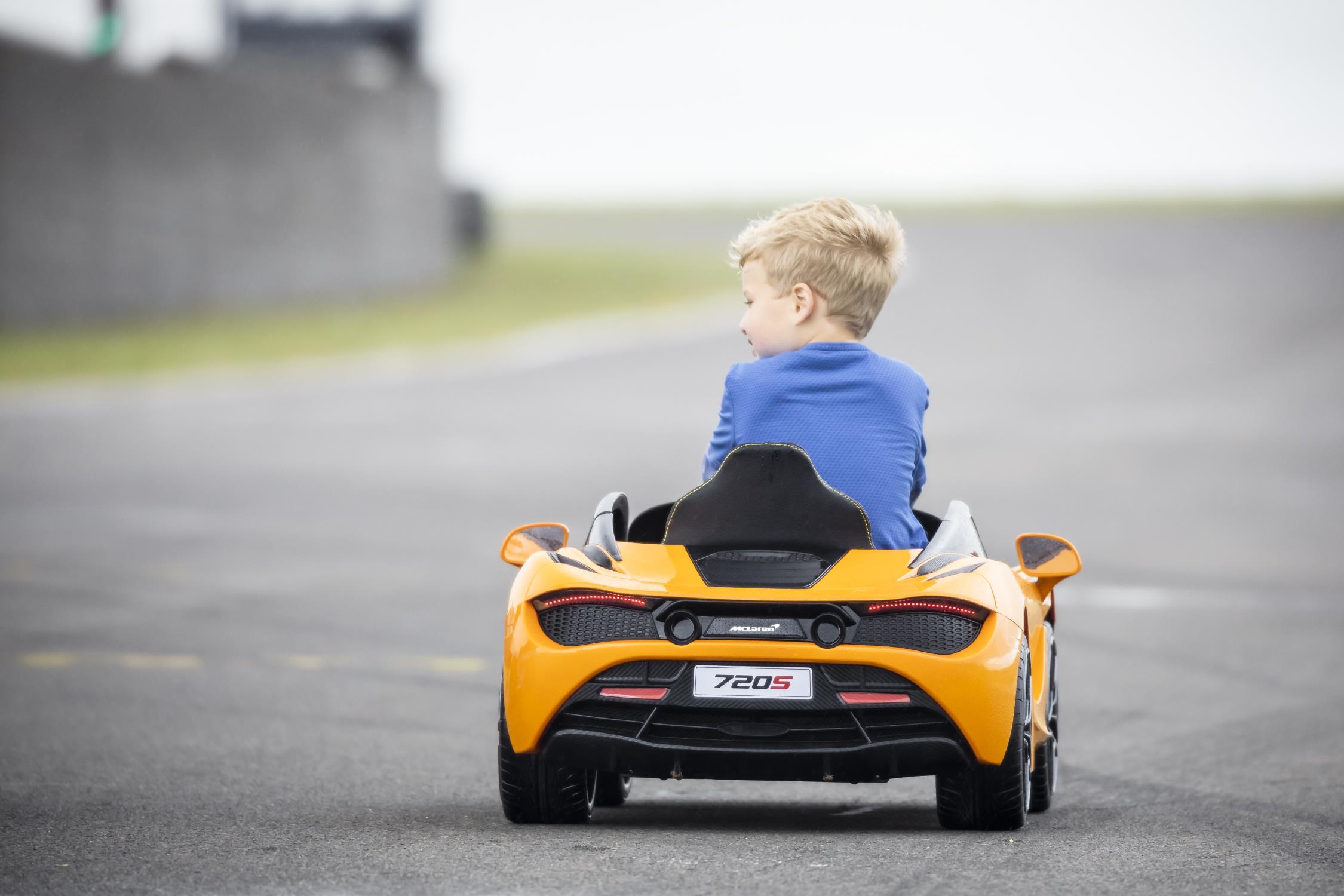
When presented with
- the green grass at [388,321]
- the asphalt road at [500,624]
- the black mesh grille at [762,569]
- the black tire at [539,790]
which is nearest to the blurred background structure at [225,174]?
the green grass at [388,321]

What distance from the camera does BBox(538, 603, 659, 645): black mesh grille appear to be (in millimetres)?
4895

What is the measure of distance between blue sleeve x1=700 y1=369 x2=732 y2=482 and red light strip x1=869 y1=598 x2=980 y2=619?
62cm

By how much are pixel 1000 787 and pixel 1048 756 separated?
0.71 m

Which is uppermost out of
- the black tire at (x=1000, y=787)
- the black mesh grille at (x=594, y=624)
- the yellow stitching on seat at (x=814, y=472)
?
the yellow stitching on seat at (x=814, y=472)

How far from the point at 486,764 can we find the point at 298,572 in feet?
18.1

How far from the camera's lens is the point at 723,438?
524 centimetres

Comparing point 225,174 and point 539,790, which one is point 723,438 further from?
point 225,174

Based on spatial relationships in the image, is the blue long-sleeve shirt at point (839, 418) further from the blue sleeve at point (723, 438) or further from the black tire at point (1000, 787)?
the black tire at point (1000, 787)

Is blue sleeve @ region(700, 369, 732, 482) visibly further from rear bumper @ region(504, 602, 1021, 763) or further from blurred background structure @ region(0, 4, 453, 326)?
blurred background structure @ region(0, 4, 453, 326)

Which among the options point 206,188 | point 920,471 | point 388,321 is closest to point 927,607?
point 920,471

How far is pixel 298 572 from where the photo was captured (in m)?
11.9

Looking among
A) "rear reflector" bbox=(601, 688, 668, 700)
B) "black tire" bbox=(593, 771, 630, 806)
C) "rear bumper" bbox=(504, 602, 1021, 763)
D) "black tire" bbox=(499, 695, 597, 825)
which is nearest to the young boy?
"rear bumper" bbox=(504, 602, 1021, 763)

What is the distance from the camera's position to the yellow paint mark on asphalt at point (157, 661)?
28.8 ft

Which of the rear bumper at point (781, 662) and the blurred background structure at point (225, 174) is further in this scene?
the blurred background structure at point (225, 174)
